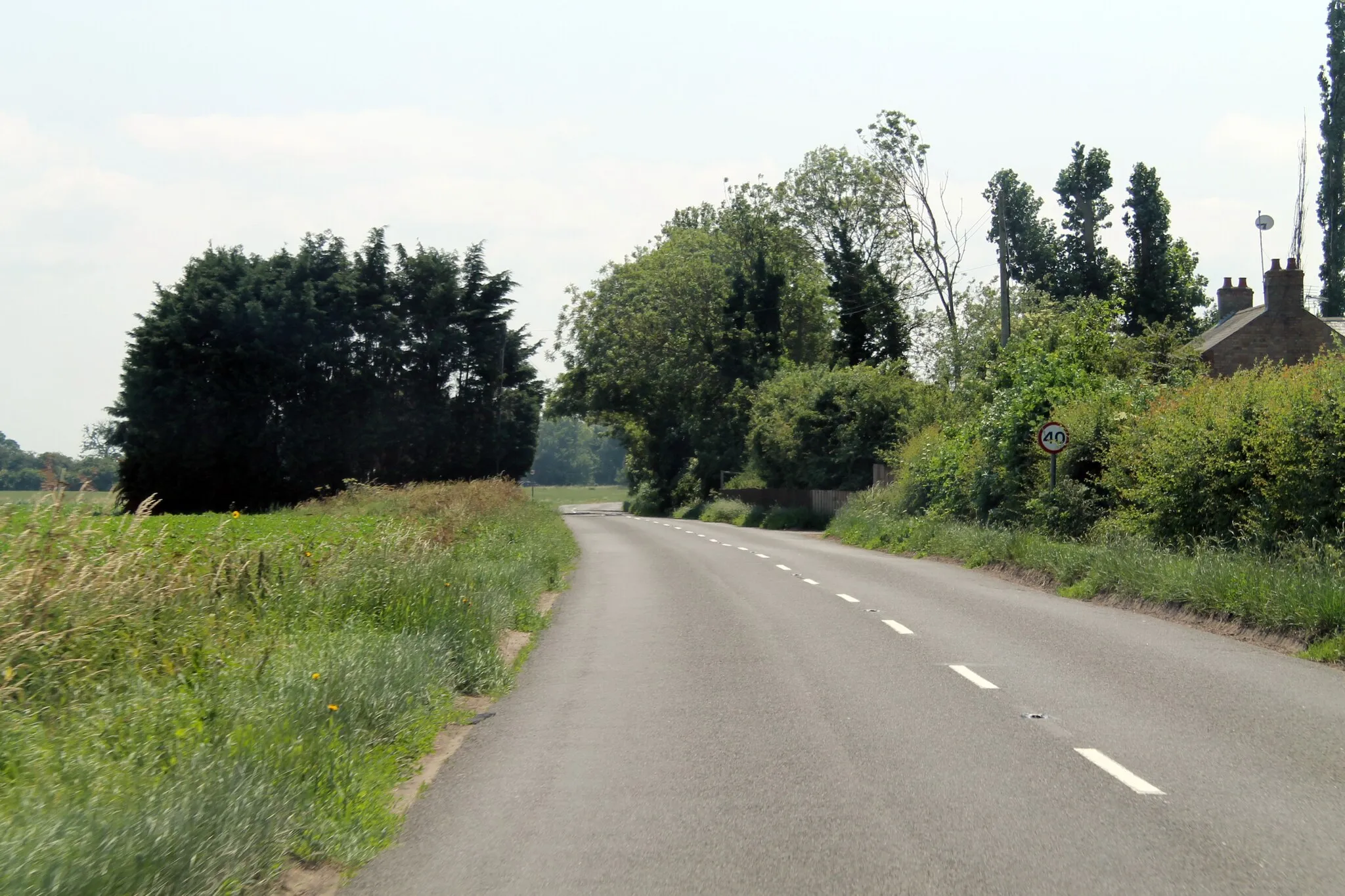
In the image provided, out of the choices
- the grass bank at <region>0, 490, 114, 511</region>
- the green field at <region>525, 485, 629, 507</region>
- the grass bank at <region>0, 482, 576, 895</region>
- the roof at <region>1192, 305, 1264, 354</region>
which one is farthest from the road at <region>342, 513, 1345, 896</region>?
the green field at <region>525, 485, 629, 507</region>

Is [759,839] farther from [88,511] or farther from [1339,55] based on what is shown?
[1339,55]

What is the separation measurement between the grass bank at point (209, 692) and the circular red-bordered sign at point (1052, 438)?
41.5ft

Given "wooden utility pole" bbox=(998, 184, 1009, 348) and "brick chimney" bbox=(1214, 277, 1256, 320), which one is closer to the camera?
"wooden utility pole" bbox=(998, 184, 1009, 348)

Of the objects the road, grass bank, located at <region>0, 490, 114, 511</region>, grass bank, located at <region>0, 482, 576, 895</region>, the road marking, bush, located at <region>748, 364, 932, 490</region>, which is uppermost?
bush, located at <region>748, 364, 932, 490</region>

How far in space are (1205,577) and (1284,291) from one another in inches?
1205

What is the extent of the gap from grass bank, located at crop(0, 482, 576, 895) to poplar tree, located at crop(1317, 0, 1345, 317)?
178 ft

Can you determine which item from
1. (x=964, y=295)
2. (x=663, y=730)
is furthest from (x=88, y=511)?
(x=964, y=295)

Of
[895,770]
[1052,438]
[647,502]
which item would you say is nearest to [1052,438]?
[1052,438]

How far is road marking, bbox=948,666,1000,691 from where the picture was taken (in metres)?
9.34

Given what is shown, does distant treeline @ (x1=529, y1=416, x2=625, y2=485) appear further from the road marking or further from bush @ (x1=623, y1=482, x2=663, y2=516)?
the road marking

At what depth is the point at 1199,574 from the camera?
1416cm

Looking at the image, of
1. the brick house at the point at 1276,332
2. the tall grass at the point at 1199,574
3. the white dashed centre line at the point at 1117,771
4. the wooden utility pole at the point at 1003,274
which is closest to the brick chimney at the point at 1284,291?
the brick house at the point at 1276,332

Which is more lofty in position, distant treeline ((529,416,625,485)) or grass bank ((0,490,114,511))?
distant treeline ((529,416,625,485))

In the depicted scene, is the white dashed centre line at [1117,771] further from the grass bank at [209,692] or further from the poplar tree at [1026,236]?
the poplar tree at [1026,236]
